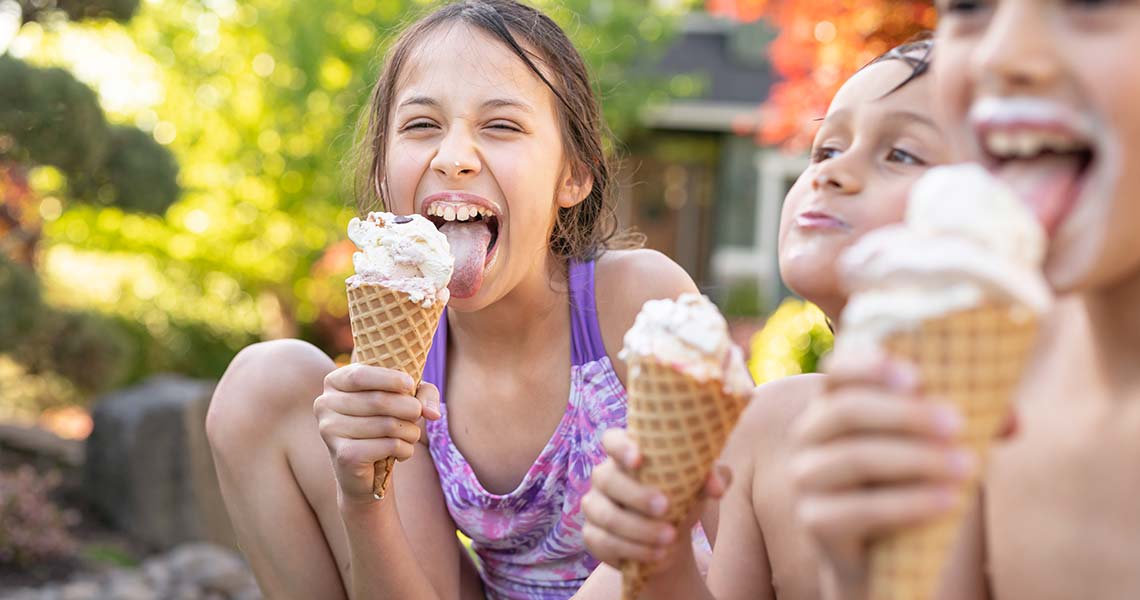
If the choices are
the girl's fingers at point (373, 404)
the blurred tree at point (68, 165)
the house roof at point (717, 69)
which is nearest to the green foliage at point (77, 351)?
the blurred tree at point (68, 165)

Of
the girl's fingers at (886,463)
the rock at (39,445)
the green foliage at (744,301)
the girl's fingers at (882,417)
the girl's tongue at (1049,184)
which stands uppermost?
the girl's tongue at (1049,184)

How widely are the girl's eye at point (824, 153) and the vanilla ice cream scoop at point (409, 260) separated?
2.77ft

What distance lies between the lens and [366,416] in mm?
2506

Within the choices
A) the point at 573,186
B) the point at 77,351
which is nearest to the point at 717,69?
the point at 77,351

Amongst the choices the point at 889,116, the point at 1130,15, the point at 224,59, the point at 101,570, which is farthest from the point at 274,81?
the point at 1130,15

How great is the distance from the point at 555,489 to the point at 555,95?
3.63 feet

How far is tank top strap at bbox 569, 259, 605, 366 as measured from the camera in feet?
10.8

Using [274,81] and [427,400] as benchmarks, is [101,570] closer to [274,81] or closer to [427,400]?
[427,400]

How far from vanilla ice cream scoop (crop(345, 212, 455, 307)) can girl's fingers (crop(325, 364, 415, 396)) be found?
0.19 meters

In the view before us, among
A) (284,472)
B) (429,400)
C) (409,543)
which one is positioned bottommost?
(409,543)

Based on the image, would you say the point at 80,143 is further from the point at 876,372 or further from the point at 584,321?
the point at 876,372

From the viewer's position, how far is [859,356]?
1.42 meters

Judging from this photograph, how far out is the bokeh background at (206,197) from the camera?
727 cm

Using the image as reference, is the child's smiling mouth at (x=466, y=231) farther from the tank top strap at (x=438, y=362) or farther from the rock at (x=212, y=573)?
the rock at (x=212, y=573)
